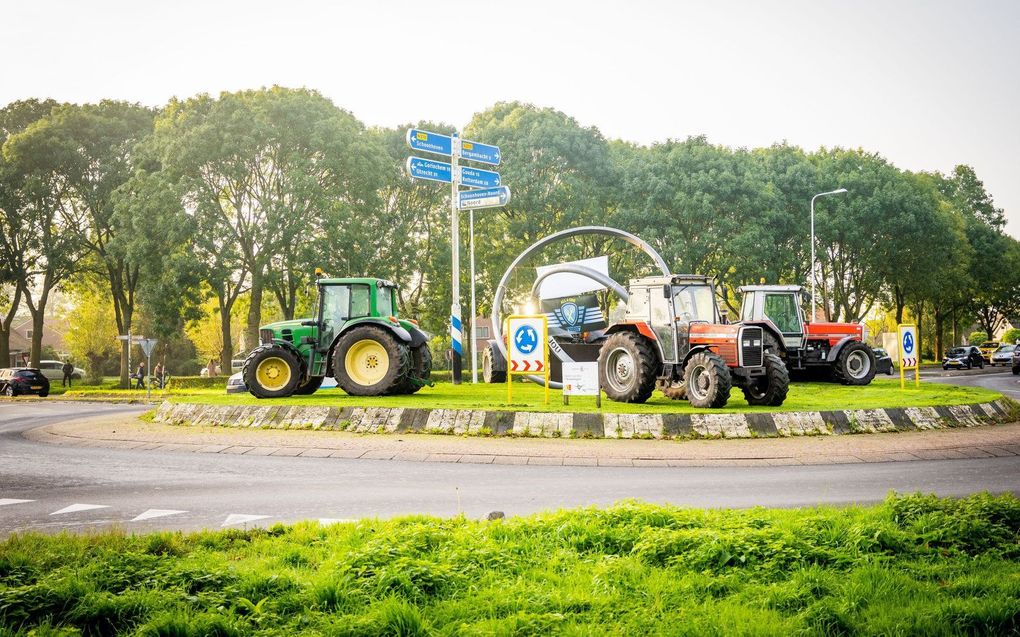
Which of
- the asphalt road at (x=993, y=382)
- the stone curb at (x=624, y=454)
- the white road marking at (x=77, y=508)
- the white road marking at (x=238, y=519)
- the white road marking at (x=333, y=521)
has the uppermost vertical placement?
the white road marking at (x=333, y=521)

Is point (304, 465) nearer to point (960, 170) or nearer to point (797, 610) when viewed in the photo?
point (797, 610)

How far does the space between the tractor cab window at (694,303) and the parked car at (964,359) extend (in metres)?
38.2

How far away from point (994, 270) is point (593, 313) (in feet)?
135

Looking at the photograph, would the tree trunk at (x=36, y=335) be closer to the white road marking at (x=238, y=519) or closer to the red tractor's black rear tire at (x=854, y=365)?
the red tractor's black rear tire at (x=854, y=365)

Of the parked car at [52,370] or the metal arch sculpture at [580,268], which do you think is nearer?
the metal arch sculpture at [580,268]

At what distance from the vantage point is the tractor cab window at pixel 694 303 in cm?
1648

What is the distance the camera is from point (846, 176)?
133 feet

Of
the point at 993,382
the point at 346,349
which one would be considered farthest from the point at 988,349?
the point at 346,349

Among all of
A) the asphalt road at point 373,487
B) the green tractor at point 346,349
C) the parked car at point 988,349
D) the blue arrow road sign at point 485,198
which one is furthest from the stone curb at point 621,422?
the parked car at point 988,349

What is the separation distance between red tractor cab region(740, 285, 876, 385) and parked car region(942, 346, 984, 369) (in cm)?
2853

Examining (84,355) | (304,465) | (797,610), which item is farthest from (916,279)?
(84,355)

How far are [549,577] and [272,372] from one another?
1429cm

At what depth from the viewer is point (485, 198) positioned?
22828 millimetres

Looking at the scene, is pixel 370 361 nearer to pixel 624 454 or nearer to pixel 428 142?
pixel 428 142
